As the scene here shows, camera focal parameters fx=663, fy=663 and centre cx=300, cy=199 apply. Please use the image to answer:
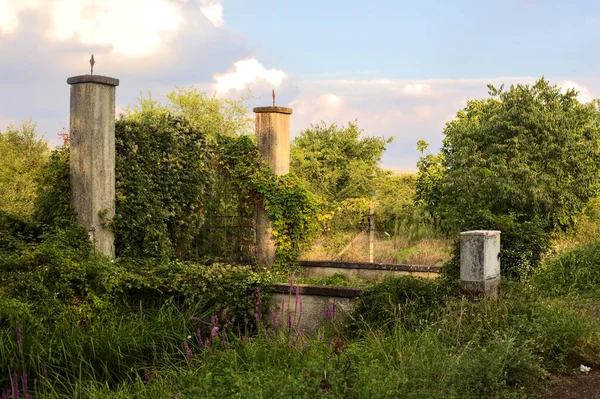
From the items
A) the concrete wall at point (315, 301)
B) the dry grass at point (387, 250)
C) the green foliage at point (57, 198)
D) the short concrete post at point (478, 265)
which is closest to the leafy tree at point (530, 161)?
the dry grass at point (387, 250)

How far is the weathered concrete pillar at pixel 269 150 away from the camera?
40.0ft

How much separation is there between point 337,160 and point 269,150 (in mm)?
13281

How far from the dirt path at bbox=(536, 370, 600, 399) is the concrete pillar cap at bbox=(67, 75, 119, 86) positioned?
7.02m

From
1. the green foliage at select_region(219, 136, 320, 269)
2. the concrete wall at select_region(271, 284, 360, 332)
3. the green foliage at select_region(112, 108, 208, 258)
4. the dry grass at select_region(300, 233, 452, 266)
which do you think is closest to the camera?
the concrete wall at select_region(271, 284, 360, 332)

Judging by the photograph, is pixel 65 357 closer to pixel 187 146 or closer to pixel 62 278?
pixel 62 278

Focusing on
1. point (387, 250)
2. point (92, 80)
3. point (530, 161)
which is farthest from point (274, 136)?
point (530, 161)

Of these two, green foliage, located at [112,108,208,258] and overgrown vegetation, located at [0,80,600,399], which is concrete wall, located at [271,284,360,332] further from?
green foliage, located at [112,108,208,258]

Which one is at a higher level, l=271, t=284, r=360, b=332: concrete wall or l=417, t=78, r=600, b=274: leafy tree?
l=417, t=78, r=600, b=274: leafy tree

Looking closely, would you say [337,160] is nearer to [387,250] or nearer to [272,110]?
[387,250]

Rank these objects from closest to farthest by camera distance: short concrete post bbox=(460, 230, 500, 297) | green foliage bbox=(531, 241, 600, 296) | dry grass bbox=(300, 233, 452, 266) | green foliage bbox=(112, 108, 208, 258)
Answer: short concrete post bbox=(460, 230, 500, 297) < green foliage bbox=(531, 241, 600, 296) < green foliage bbox=(112, 108, 208, 258) < dry grass bbox=(300, 233, 452, 266)

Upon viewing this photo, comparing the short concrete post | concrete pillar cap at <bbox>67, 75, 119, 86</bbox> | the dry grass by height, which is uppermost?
concrete pillar cap at <bbox>67, 75, 119, 86</bbox>

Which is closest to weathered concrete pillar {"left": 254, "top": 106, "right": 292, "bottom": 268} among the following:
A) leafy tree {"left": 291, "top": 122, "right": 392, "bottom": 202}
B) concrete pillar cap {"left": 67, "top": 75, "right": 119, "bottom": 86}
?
concrete pillar cap {"left": 67, "top": 75, "right": 119, "bottom": 86}

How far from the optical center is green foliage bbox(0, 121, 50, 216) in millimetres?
18250

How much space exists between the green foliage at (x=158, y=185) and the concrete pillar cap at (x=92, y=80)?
64cm
